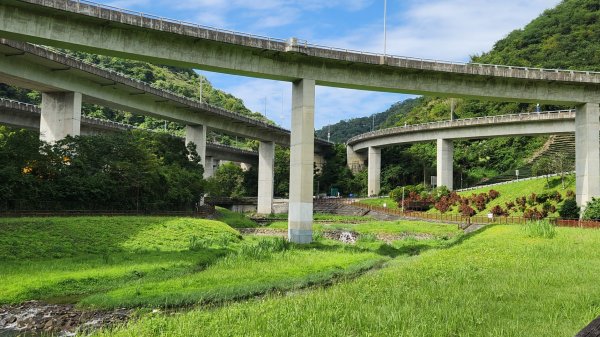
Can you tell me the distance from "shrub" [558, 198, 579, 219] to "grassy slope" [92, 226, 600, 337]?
88.9 feet

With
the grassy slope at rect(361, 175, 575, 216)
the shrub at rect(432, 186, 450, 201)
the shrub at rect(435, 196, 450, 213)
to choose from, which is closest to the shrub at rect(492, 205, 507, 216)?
the grassy slope at rect(361, 175, 575, 216)

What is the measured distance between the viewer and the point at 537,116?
6525cm

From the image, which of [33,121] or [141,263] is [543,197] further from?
[33,121]

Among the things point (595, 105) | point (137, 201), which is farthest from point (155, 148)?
point (595, 105)

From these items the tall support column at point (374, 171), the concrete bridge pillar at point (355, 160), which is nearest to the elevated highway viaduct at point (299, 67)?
the tall support column at point (374, 171)

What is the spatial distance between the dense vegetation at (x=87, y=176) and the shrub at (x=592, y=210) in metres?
37.2

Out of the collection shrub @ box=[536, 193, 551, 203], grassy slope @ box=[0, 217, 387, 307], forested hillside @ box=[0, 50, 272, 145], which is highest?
forested hillside @ box=[0, 50, 272, 145]

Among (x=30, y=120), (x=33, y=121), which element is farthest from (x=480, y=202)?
(x=30, y=120)

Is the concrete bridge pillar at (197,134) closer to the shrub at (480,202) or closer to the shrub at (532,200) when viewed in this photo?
the shrub at (480,202)

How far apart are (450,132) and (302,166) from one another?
1779 inches

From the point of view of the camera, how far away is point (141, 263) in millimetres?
25531

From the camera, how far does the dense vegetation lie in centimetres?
3615

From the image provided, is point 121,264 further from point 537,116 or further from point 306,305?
point 537,116

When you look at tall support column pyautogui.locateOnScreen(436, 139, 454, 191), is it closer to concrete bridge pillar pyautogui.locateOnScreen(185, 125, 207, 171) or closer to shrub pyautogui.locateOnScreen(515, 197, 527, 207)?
shrub pyautogui.locateOnScreen(515, 197, 527, 207)
